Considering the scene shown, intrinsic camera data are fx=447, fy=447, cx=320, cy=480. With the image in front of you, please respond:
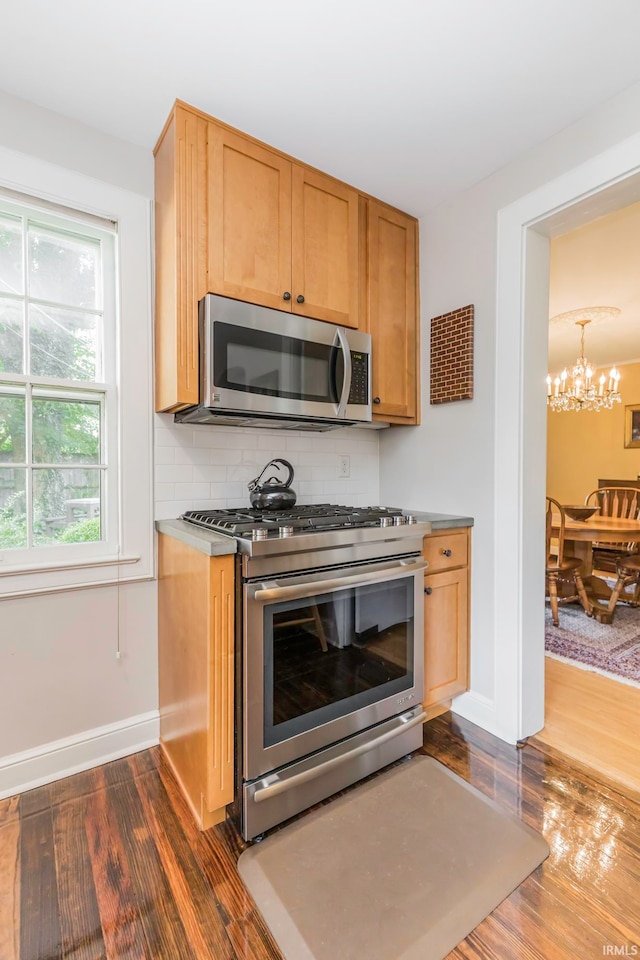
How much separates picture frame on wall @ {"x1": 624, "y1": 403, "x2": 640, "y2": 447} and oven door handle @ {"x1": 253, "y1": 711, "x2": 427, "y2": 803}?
506cm

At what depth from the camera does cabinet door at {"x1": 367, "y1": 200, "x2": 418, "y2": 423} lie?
2.17 m

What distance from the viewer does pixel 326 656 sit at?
1578 millimetres

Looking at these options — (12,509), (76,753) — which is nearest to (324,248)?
(12,509)

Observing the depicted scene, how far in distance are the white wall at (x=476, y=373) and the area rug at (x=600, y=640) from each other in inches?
43.7

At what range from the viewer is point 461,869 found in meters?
1.27

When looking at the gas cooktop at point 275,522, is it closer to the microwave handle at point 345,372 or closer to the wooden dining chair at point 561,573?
the microwave handle at point 345,372

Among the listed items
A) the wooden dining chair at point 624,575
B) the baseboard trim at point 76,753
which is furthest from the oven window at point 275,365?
the wooden dining chair at point 624,575

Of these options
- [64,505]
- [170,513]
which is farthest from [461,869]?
[64,505]

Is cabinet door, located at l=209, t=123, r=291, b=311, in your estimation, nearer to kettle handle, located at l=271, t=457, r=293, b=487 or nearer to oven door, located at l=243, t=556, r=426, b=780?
kettle handle, located at l=271, t=457, r=293, b=487

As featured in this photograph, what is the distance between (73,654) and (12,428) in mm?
894

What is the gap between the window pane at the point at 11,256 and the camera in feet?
5.36

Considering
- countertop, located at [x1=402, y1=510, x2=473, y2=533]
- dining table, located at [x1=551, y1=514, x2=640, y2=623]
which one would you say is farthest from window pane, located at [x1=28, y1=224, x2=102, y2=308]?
dining table, located at [x1=551, y1=514, x2=640, y2=623]

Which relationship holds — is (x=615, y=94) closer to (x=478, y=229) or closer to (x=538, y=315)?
(x=478, y=229)

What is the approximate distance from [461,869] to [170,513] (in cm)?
158
